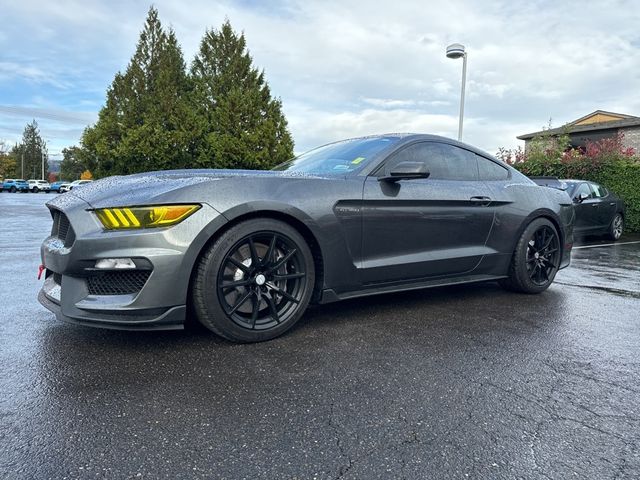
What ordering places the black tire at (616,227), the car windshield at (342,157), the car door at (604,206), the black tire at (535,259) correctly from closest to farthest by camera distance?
the car windshield at (342,157) < the black tire at (535,259) < the car door at (604,206) < the black tire at (616,227)

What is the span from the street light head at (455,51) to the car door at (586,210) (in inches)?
192

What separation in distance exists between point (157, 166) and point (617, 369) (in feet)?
91.4

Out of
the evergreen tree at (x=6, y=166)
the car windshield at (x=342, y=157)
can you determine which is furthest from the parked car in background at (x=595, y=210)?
the evergreen tree at (x=6, y=166)

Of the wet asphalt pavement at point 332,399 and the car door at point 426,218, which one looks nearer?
the wet asphalt pavement at point 332,399

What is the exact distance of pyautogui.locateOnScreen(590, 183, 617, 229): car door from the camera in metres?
10.3

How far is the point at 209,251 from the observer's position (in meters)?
2.77

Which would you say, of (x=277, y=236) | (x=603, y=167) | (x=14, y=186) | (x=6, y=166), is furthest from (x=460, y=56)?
(x=6, y=166)

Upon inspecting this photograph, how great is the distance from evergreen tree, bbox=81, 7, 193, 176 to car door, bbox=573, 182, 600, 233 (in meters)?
22.4

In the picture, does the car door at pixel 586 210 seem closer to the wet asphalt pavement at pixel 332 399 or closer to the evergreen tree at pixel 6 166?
the wet asphalt pavement at pixel 332 399

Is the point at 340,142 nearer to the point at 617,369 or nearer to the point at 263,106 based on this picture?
the point at 617,369

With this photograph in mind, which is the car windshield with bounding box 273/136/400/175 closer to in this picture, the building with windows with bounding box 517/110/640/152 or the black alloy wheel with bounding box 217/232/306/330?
the black alloy wheel with bounding box 217/232/306/330

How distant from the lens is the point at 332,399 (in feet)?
7.34

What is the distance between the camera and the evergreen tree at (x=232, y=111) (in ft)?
89.7

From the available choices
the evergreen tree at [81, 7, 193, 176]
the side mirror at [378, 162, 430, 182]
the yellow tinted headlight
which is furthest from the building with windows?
the evergreen tree at [81, 7, 193, 176]
